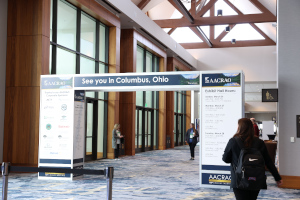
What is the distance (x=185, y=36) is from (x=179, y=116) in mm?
6244

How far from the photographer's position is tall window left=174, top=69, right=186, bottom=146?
94.7 ft

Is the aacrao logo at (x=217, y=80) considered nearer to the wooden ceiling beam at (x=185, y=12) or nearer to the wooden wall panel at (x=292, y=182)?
the wooden wall panel at (x=292, y=182)

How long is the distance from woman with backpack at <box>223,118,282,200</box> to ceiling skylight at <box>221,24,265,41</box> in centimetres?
2799

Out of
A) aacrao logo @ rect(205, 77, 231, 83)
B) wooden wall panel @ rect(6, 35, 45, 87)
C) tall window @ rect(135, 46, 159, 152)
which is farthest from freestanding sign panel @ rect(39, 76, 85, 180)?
tall window @ rect(135, 46, 159, 152)

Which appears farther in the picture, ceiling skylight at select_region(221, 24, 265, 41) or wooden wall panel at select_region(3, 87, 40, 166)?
ceiling skylight at select_region(221, 24, 265, 41)

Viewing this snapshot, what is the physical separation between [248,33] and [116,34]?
665 inches

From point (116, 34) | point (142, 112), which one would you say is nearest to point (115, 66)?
point (116, 34)

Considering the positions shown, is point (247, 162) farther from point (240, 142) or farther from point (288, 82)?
point (288, 82)

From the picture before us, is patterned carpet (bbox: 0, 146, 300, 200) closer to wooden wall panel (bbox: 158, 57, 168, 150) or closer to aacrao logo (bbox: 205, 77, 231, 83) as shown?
aacrao logo (bbox: 205, 77, 231, 83)

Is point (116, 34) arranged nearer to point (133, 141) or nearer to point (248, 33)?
point (133, 141)

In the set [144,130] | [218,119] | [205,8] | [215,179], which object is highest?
[205,8]

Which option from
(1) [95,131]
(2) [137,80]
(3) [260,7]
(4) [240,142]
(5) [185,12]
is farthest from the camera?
(3) [260,7]

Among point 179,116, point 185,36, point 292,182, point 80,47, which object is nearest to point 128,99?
point 80,47

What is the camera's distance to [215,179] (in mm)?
9258
